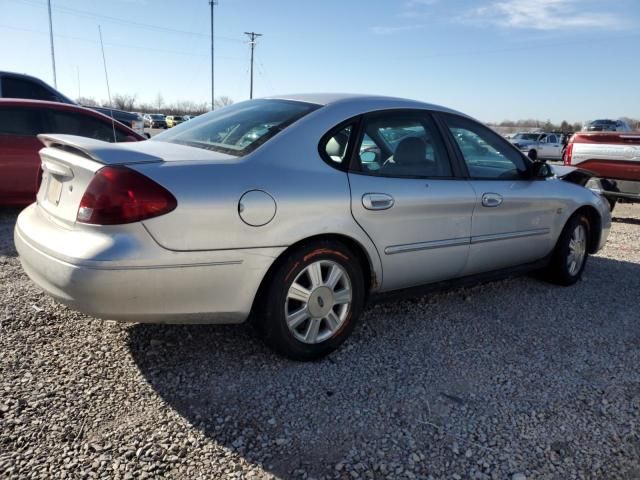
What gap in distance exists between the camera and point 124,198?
242cm

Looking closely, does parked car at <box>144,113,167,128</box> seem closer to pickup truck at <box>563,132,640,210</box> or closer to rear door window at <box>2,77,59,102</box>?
rear door window at <box>2,77,59,102</box>

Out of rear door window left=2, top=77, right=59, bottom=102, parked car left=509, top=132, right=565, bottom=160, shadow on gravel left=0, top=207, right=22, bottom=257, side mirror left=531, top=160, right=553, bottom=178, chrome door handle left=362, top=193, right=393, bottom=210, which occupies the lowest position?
parked car left=509, top=132, right=565, bottom=160

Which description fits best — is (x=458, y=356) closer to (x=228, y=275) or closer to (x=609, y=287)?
(x=228, y=275)

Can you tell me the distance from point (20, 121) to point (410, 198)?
5.42 meters

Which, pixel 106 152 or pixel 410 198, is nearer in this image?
pixel 106 152

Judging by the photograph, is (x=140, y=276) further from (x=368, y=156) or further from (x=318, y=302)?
(x=368, y=156)

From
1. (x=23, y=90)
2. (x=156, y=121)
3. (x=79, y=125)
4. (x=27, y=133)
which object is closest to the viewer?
(x=27, y=133)

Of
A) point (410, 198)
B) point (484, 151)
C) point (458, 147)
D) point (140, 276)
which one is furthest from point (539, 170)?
point (140, 276)

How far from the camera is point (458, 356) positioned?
3283 mm

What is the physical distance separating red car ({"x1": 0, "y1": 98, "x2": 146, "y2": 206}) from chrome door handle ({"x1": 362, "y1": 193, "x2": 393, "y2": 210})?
4110mm

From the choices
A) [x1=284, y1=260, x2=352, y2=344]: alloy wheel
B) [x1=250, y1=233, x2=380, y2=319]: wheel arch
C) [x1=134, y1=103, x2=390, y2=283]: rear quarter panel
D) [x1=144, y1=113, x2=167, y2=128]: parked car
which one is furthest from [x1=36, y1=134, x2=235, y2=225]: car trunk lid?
[x1=144, y1=113, x2=167, y2=128]: parked car

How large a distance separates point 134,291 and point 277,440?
94 centimetres

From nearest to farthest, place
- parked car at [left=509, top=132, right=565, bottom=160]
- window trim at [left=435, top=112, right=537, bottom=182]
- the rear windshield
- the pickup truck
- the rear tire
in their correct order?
the rear windshield < window trim at [left=435, top=112, right=537, bottom=182] < the rear tire < the pickup truck < parked car at [left=509, top=132, right=565, bottom=160]

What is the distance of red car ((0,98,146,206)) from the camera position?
6.28 m
